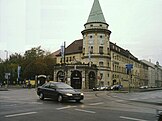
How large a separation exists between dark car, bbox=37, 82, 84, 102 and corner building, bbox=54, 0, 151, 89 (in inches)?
1809

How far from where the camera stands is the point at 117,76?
3575 inches

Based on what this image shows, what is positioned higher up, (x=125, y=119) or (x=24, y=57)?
(x=24, y=57)

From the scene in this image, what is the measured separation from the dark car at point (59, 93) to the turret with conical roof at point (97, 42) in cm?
5734

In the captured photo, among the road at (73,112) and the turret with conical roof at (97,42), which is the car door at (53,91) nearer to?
the road at (73,112)

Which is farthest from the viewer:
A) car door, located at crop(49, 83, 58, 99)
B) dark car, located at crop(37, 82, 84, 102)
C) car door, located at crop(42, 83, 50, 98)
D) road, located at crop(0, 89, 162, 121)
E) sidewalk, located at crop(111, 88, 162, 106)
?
sidewalk, located at crop(111, 88, 162, 106)

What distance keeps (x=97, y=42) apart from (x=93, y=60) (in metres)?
5.59

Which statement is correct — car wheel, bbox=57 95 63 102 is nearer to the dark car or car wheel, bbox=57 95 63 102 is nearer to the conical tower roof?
the dark car

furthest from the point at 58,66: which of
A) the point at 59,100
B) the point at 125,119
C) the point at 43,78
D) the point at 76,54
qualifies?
the point at 125,119

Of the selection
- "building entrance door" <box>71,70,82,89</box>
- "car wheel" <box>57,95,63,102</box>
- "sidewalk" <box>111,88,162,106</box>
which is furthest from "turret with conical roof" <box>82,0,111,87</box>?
Answer: "car wheel" <box>57,95,63,102</box>

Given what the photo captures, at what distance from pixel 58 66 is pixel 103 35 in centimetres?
1703

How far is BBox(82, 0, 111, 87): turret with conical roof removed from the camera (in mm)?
78812

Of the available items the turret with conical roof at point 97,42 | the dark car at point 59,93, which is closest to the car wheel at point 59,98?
the dark car at point 59,93

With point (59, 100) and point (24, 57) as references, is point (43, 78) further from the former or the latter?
point (59, 100)

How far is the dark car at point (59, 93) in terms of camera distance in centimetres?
1873
